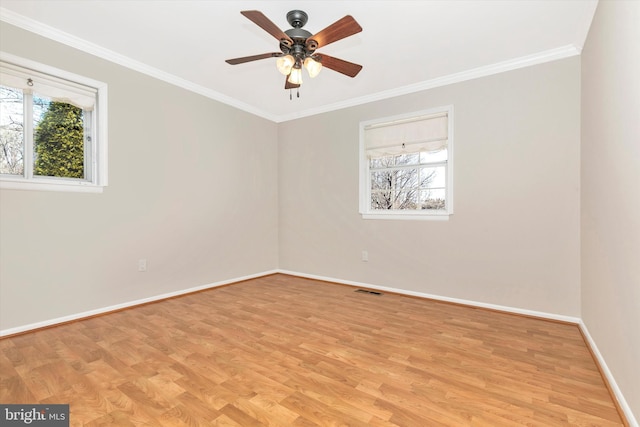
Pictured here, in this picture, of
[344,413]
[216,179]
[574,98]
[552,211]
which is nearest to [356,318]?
[344,413]

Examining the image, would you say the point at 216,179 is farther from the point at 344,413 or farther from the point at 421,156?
the point at 344,413

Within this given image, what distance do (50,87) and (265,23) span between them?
2.26 m

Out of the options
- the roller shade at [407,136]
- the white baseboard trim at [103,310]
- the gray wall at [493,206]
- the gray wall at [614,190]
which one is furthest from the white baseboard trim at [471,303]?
the roller shade at [407,136]

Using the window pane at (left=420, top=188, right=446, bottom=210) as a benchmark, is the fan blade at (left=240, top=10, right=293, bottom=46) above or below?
above

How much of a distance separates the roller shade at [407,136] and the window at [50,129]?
3171 mm

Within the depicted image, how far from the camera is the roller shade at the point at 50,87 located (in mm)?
2502

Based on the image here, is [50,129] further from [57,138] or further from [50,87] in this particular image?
[50,87]

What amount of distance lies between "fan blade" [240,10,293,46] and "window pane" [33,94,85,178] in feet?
7.33

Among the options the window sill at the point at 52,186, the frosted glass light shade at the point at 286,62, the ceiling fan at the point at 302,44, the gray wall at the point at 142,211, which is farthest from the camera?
the gray wall at the point at 142,211

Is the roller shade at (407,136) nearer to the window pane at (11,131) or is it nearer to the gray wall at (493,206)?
the gray wall at (493,206)

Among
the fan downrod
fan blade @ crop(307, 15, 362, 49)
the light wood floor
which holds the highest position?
the fan downrod

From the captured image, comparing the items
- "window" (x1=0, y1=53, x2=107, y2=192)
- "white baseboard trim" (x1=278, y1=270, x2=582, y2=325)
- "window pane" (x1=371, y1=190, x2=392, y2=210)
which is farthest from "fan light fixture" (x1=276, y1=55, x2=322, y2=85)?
"white baseboard trim" (x1=278, y1=270, x2=582, y2=325)

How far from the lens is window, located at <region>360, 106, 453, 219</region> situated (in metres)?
3.61

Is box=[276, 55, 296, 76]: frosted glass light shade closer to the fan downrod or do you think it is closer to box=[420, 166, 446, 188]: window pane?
the fan downrod
